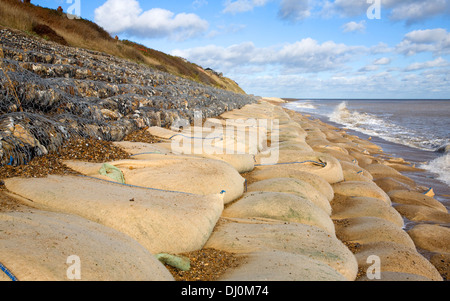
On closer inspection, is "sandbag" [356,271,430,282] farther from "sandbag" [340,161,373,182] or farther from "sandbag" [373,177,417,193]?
"sandbag" [373,177,417,193]

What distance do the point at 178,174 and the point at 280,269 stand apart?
1631mm

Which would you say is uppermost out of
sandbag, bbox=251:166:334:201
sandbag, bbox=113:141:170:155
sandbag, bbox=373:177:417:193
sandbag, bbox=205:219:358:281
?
sandbag, bbox=113:141:170:155

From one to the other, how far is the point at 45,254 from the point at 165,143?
3.24m

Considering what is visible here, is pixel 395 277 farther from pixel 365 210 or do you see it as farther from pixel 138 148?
pixel 138 148

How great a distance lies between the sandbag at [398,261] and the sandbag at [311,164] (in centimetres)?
211

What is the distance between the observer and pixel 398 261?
2.50 meters

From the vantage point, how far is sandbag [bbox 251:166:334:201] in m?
4.24

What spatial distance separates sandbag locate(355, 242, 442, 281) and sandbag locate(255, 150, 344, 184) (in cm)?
211

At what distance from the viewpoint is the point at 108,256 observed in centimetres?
150

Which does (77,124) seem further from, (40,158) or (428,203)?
(428,203)

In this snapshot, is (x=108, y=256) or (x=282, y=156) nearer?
(x=108, y=256)

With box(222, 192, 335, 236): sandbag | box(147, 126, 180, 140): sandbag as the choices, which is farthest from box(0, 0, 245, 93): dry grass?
box(222, 192, 335, 236): sandbag
